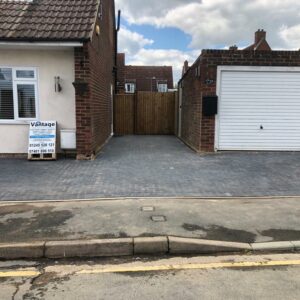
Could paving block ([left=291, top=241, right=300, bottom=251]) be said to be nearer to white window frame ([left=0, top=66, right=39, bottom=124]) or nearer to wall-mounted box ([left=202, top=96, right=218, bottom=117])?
wall-mounted box ([left=202, top=96, right=218, bottom=117])

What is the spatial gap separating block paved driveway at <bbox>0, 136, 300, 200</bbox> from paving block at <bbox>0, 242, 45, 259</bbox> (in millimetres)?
2155

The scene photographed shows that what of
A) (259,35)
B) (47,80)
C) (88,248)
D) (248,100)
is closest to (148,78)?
(259,35)

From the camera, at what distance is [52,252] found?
4.57 metres

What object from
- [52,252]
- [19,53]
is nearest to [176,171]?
[52,252]

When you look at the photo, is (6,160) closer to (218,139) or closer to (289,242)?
(218,139)

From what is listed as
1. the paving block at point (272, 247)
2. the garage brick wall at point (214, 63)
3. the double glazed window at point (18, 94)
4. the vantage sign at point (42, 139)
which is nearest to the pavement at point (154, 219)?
the paving block at point (272, 247)

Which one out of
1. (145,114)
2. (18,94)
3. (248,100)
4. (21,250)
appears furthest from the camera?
(145,114)

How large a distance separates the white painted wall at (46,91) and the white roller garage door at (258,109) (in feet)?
15.6

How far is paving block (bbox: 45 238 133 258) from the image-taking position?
4.58 m

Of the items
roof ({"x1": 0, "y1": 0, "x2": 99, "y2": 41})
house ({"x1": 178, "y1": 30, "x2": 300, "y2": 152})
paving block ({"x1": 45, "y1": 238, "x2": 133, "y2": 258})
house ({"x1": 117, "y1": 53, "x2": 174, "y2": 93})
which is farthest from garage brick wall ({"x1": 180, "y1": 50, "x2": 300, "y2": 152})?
house ({"x1": 117, "y1": 53, "x2": 174, "y2": 93})

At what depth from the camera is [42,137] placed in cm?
1051

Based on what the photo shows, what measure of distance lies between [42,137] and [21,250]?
20.9 feet

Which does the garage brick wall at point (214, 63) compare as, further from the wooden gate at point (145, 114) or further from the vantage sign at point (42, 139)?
the wooden gate at point (145, 114)

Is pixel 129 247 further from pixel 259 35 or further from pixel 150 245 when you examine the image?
pixel 259 35
